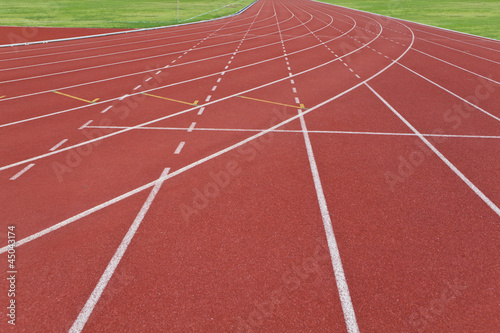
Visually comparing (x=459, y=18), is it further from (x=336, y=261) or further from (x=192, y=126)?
(x=336, y=261)

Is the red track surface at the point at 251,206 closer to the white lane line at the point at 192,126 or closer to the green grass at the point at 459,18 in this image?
the white lane line at the point at 192,126

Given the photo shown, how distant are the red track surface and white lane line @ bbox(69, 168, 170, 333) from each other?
0.06 ft

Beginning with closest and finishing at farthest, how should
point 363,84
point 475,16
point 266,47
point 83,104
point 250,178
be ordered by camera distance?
point 250,178, point 83,104, point 363,84, point 266,47, point 475,16

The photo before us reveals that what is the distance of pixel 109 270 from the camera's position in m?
4.22

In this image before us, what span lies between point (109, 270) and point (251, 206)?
2.34 metres

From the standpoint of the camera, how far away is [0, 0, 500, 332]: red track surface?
12.4ft

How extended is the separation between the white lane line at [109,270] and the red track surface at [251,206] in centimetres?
2

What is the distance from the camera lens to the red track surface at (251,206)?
3.79 m

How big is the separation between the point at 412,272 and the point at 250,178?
315 centimetres

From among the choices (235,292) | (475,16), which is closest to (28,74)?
(235,292)

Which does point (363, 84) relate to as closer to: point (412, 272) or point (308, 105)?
point (308, 105)

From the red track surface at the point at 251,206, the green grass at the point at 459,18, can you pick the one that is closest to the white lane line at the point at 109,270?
the red track surface at the point at 251,206

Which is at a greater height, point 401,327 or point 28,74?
point 28,74

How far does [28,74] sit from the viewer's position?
13594 millimetres
